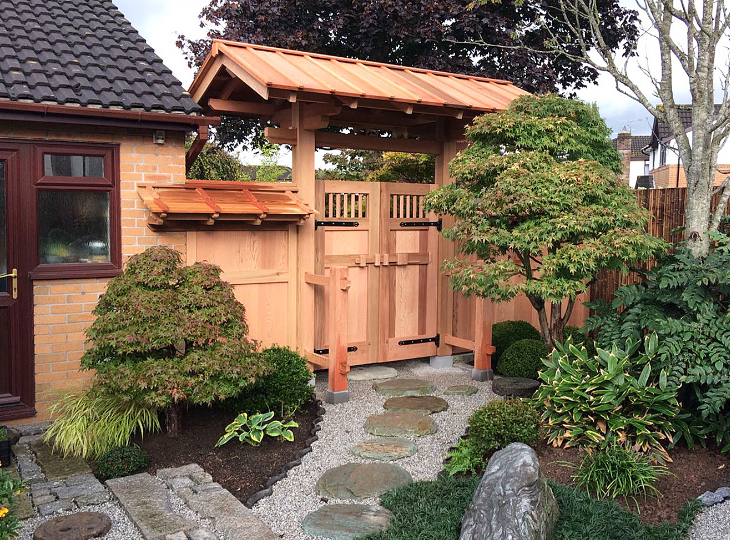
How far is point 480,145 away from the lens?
21.5 ft

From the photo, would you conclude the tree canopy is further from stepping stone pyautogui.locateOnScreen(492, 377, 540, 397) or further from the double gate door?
the double gate door

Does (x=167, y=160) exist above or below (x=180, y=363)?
above

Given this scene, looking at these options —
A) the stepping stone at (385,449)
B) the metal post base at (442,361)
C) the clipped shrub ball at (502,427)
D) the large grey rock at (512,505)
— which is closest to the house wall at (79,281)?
the stepping stone at (385,449)

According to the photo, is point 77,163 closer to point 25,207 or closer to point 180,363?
point 25,207

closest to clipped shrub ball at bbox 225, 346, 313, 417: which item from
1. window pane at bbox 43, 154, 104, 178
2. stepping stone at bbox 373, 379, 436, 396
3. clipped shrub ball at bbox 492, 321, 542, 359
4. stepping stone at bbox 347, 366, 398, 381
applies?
stepping stone at bbox 373, 379, 436, 396

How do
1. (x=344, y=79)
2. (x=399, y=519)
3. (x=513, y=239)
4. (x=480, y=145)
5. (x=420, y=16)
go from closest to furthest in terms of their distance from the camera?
(x=399, y=519), (x=513, y=239), (x=480, y=145), (x=344, y=79), (x=420, y=16)

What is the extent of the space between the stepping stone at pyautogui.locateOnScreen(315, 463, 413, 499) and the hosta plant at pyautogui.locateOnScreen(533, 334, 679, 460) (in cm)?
123

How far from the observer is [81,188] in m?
6.17

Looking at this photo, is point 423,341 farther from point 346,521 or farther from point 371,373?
point 346,521

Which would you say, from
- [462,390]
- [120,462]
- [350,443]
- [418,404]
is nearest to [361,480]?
[350,443]

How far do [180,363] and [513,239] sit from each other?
9.67 ft

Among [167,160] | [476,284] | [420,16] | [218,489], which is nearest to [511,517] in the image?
[218,489]

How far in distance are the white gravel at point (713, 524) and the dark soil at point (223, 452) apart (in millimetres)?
2811

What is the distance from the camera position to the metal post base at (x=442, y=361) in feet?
27.3
